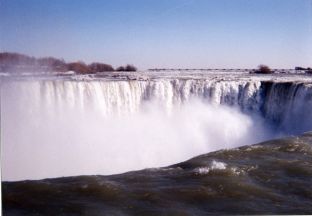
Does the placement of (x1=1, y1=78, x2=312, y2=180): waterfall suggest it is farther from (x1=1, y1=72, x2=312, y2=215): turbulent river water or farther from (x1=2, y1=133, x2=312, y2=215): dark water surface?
(x1=2, y1=133, x2=312, y2=215): dark water surface

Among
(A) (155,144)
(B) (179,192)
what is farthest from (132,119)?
(B) (179,192)

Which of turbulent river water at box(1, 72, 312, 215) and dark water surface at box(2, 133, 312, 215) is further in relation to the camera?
turbulent river water at box(1, 72, 312, 215)

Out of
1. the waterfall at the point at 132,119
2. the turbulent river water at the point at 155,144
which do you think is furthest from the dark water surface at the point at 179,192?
the waterfall at the point at 132,119

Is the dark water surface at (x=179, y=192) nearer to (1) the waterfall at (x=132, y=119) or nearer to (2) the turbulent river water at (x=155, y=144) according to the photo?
(2) the turbulent river water at (x=155, y=144)

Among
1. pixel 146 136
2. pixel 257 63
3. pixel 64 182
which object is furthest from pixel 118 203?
pixel 146 136

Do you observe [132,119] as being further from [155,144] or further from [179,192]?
[179,192]

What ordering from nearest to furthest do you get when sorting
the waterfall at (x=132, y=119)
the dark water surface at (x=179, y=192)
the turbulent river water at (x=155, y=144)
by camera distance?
the dark water surface at (x=179, y=192)
the turbulent river water at (x=155, y=144)
the waterfall at (x=132, y=119)

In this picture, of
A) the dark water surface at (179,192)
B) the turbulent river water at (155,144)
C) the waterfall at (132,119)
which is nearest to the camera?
the dark water surface at (179,192)

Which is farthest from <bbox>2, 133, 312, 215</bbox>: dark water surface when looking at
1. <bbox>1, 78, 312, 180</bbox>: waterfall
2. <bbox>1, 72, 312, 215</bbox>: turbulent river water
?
<bbox>1, 78, 312, 180</bbox>: waterfall
